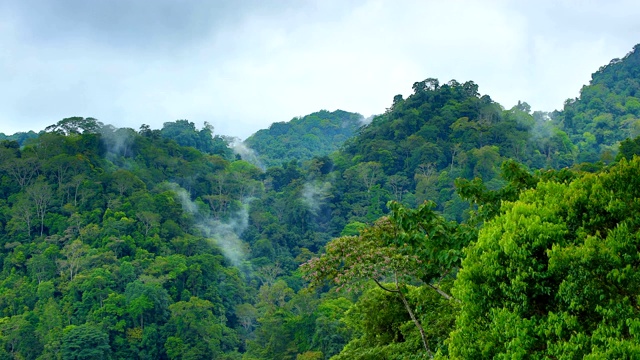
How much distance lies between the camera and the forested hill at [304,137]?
8231 centimetres

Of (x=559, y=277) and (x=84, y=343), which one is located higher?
(x=559, y=277)

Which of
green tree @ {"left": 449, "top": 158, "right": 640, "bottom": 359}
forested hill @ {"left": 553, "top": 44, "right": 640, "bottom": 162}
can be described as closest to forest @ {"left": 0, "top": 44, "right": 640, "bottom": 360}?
green tree @ {"left": 449, "top": 158, "right": 640, "bottom": 359}

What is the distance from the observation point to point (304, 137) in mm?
87438

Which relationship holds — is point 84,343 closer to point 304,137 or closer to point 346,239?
point 346,239

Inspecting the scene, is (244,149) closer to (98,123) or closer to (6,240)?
(98,123)

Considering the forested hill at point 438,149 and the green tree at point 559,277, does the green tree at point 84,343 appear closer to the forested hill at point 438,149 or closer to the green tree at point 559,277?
the forested hill at point 438,149

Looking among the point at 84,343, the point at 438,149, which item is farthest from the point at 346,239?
the point at 438,149

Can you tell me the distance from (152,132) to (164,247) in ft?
62.1

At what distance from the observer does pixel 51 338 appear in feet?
91.4

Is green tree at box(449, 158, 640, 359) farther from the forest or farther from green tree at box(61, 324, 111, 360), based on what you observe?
green tree at box(61, 324, 111, 360)

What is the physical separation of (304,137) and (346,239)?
263 feet

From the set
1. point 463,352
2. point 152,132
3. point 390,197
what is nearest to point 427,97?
point 390,197

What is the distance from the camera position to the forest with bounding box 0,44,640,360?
14.9 ft

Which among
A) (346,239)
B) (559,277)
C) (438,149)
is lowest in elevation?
(559,277)
